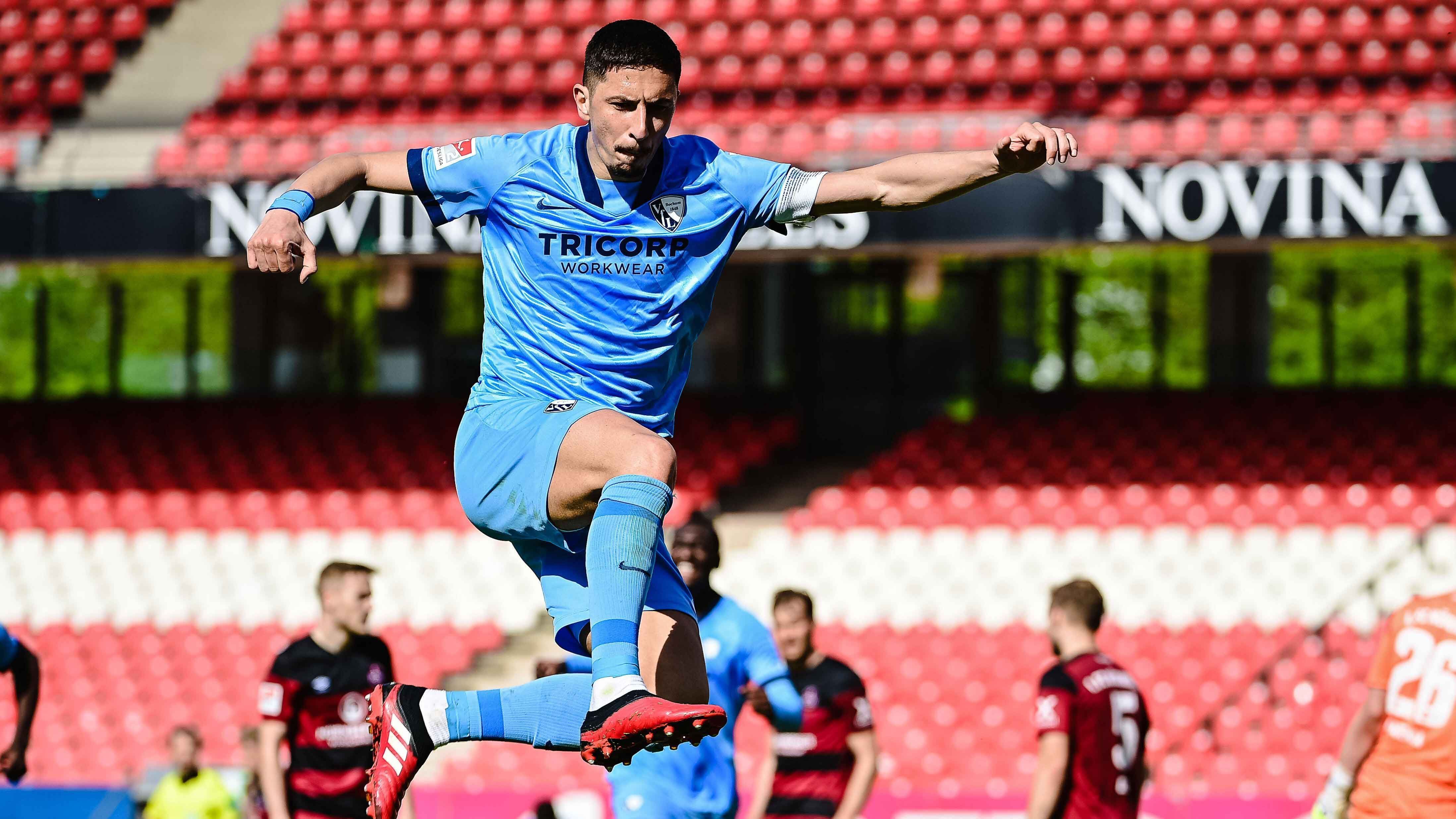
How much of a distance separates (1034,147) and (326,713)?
4.03 m

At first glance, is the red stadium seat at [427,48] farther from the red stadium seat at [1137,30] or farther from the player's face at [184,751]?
the player's face at [184,751]

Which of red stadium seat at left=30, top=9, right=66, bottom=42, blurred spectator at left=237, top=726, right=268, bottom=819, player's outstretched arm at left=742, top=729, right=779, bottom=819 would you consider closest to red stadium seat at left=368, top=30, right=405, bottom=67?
red stadium seat at left=30, top=9, right=66, bottom=42

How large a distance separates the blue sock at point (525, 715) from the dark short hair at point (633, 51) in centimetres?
139

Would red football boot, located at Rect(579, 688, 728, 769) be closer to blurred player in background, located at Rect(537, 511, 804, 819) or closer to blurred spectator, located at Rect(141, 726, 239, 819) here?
blurred player in background, located at Rect(537, 511, 804, 819)

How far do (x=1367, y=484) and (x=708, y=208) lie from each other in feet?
34.8

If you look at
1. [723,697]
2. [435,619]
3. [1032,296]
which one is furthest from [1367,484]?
[723,697]

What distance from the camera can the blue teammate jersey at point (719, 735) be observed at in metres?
5.28

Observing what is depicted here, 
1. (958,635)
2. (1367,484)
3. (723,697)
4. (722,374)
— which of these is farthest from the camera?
(722,374)

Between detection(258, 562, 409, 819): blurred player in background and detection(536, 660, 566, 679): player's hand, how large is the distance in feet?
3.54

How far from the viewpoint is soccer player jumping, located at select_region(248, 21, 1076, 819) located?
3.33m

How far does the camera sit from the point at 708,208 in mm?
3670

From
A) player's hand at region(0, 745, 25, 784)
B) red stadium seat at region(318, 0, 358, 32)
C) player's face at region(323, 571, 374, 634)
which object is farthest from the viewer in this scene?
red stadium seat at region(318, 0, 358, 32)

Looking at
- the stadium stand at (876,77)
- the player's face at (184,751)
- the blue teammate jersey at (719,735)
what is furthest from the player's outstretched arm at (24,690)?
the stadium stand at (876,77)

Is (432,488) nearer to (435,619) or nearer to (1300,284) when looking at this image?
(435,619)
